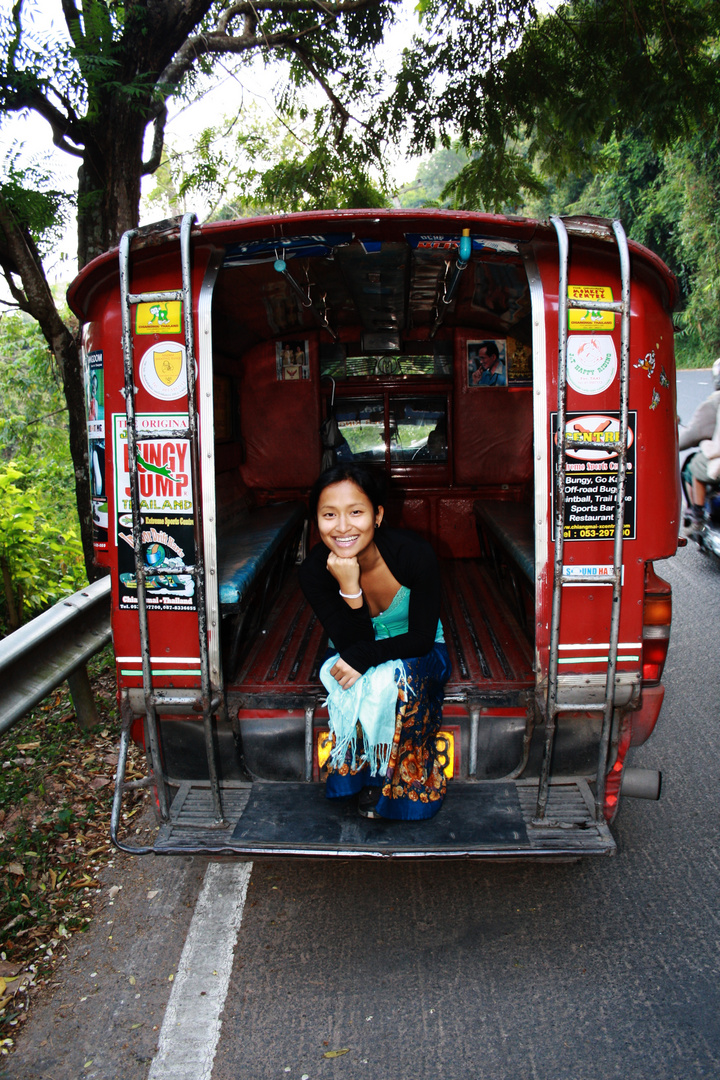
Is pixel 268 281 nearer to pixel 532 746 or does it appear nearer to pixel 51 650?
pixel 51 650

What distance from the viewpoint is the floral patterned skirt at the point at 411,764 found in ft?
9.73

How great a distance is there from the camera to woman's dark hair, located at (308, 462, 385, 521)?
3021 mm

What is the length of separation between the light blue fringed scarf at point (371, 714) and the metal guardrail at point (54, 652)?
1489 millimetres

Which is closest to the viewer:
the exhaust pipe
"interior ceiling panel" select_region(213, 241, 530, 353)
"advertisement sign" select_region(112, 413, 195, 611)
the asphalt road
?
the asphalt road

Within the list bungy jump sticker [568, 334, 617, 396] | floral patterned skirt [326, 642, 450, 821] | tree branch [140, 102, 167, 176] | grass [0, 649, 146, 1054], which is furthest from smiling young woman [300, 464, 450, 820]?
tree branch [140, 102, 167, 176]

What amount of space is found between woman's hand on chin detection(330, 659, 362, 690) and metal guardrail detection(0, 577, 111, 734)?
149 cm

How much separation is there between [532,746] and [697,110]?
524 centimetres

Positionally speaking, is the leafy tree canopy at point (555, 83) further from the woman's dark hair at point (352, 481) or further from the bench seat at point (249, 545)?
the woman's dark hair at point (352, 481)

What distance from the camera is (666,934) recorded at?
2.85m

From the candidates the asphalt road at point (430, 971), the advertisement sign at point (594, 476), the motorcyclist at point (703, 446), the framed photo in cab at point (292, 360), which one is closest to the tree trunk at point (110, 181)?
the framed photo in cab at point (292, 360)

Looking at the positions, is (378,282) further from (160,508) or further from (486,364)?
(160,508)

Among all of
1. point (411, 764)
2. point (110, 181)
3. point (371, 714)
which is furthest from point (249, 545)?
point (110, 181)

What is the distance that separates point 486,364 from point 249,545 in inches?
110

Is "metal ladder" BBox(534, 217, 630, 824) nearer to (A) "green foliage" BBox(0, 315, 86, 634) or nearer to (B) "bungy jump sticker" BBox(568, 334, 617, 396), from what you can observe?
(B) "bungy jump sticker" BBox(568, 334, 617, 396)
